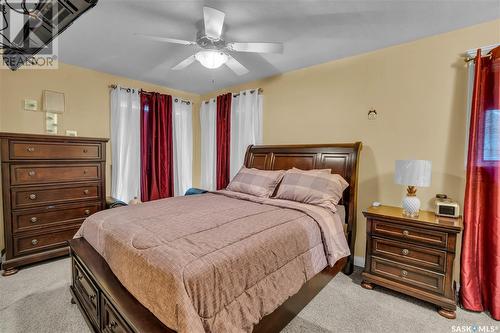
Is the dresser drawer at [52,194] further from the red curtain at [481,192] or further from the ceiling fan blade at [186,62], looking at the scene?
the red curtain at [481,192]

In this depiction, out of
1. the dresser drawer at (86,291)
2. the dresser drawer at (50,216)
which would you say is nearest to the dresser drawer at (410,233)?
the dresser drawer at (86,291)

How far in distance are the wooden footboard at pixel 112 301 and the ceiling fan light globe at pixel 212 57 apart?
1888mm

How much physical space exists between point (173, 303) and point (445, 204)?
2380 mm

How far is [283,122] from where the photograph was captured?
351cm

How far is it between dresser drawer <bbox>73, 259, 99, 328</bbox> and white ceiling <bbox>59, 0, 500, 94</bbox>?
A: 6.95ft

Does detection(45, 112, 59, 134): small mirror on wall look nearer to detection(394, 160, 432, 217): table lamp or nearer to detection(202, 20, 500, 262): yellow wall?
detection(202, 20, 500, 262): yellow wall

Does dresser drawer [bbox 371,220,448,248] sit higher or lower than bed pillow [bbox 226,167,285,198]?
lower

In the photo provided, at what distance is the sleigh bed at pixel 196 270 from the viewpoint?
1.09 m

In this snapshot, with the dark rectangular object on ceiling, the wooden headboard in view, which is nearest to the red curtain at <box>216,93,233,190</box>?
the wooden headboard

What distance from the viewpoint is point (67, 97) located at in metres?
3.20

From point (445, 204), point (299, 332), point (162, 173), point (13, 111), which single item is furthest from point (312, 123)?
point (13, 111)
